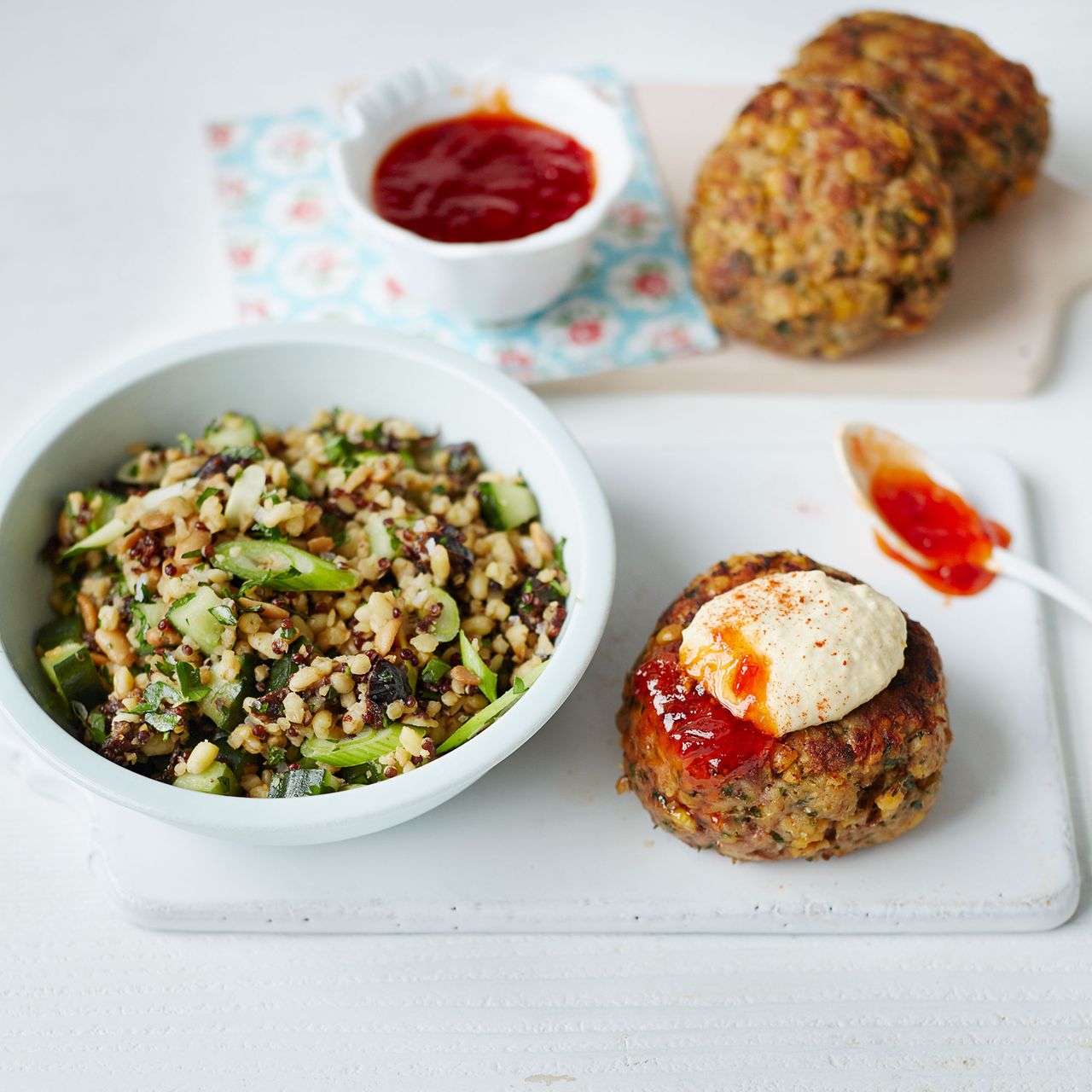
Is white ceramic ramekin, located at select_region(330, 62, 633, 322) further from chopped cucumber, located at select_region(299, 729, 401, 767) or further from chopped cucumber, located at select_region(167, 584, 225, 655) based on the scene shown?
chopped cucumber, located at select_region(299, 729, 401, 767)

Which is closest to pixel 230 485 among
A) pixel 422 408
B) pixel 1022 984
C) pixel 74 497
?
pixel 74 497

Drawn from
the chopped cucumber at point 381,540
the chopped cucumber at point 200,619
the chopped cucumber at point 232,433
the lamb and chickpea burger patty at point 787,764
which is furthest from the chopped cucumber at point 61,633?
the lamb and chickpea burger patty at point 787,764

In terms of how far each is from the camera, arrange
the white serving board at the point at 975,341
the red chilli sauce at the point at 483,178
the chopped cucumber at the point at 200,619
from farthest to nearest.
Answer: the white serving board at the point at 975,341
the red chilli sauce at the point at 483,178
the chopped cucumber at the point at 200,619

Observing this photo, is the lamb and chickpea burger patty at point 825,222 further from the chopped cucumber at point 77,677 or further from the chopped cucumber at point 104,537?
the chopped cucumber at point 77,677

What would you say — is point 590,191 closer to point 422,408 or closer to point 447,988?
point 422,408

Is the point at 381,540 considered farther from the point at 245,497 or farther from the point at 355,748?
the point at 355,748

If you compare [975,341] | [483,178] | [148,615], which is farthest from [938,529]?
[148,615]

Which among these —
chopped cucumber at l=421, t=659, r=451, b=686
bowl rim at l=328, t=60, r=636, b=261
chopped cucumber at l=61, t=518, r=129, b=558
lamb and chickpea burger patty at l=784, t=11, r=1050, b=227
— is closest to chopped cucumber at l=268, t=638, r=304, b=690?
chopped cucumber at l=421, t=659, r=451, b=686
